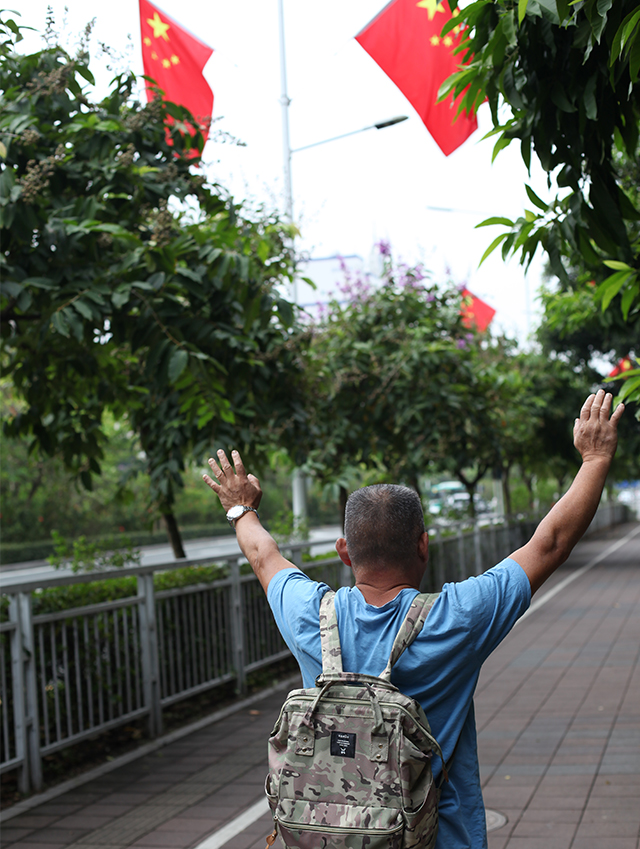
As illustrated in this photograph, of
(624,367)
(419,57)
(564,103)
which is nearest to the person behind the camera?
(564,103)

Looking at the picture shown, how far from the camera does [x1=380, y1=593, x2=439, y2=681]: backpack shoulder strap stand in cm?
217

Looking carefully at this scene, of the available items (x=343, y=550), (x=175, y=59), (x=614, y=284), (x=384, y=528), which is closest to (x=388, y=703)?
(x=384, y=528)

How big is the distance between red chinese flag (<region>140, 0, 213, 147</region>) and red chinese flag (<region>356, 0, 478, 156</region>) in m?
1.60

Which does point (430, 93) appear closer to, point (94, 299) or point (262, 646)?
point (94, 299)

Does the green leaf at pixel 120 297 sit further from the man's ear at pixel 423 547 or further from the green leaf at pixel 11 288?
the man's ear at pixel 423 547

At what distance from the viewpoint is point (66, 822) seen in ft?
17.3

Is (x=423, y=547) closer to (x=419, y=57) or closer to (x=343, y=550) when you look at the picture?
(x=343, y=550)

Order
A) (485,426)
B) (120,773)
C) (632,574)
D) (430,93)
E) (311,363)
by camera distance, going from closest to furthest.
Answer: (120,773) → (430,93) → (311,363) → (485,426) → (632,574)

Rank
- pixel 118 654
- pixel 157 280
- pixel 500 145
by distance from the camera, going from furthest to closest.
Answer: pixel 118 654 → pixel 157 280 → pixel 500 145

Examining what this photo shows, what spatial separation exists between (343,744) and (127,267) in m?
3.66

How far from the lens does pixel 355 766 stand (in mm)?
2090

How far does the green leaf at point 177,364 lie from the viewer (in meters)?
5.16

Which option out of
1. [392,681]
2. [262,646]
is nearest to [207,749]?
[262,646]

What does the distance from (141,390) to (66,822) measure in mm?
2972
